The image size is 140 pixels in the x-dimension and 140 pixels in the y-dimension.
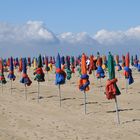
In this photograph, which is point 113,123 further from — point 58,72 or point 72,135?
point 58,72

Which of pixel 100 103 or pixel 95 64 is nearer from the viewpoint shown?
pixel 100 103

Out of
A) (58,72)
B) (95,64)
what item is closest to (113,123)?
(58,72)

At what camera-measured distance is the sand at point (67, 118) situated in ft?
79.4

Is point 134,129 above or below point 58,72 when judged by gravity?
below

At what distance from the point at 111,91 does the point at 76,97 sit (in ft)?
50.6

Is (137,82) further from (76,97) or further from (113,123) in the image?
(113,123)

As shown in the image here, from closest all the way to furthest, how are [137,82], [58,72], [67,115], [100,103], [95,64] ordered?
[67,115], [58,72], [100,103], [137,82], [95,64]

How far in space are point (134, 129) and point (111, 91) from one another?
3.05 meters

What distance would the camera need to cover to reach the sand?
2420 centimetres

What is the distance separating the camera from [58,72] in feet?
113

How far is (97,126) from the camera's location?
1045 inches

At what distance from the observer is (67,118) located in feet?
97.3

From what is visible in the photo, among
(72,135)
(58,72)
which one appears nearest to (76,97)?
(58,72)

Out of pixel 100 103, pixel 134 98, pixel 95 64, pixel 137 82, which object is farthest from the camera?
pixel 95 64
